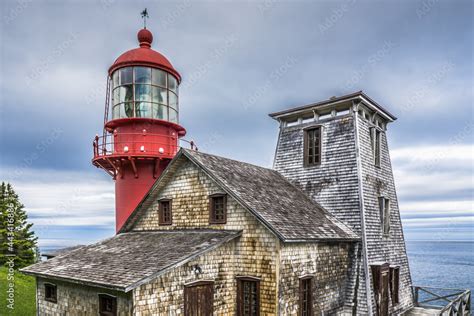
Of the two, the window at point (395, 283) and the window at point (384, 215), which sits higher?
the window at point (384, 215)

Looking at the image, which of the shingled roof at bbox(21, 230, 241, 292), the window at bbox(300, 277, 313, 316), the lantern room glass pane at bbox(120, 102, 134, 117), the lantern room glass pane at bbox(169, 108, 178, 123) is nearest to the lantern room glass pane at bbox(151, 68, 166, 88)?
the lantern room glass pane at bbox(169, 108, 178, 123)

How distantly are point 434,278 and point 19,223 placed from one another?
63.3 metres

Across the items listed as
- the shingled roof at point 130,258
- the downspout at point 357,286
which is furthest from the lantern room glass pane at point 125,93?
the downspout at point 357,286

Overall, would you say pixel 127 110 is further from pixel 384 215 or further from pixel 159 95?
pixel 384 215

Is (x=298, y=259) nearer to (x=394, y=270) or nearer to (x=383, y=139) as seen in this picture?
(x=394, y=270)

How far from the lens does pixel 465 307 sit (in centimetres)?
1775

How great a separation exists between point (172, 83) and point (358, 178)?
368 inches

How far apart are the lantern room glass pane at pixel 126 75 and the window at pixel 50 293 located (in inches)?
333

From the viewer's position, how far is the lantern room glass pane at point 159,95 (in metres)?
14.9

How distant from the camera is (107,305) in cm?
966

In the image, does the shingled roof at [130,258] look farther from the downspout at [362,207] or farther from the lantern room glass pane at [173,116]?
the downspout at [362,207]

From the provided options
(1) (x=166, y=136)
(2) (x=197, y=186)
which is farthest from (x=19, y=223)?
(2) (x=197, y=186)

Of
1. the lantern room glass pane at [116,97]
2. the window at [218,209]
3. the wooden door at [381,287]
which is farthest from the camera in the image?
the lantern room glass pane at [116,97]

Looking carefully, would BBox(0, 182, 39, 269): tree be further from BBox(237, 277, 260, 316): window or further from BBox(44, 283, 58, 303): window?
BBox(237, 277, 260, 316): window
